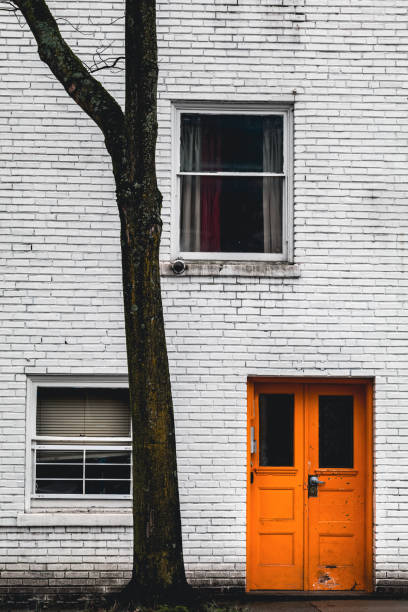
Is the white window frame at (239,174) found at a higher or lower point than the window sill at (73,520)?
higher

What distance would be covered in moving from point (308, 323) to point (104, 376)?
2203mm

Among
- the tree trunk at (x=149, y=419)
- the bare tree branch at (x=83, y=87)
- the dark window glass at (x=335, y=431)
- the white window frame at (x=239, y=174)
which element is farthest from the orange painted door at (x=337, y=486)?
the bare tree branch at (x=83, y=87)

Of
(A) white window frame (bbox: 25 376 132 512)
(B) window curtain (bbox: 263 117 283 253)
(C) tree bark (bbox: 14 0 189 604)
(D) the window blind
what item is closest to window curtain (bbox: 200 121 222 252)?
(B) window curtain (bbox: 263 117 283 253)

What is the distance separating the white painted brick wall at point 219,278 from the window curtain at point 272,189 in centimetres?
29

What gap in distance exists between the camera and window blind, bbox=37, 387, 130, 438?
8578 mm

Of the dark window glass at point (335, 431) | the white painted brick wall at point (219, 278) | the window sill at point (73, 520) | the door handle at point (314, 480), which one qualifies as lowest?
the window sill at point (73, 520)

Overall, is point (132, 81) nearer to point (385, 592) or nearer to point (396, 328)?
point (396, 328)

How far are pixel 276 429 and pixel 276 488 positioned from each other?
616 millimetres

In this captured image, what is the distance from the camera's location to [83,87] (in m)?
6.49

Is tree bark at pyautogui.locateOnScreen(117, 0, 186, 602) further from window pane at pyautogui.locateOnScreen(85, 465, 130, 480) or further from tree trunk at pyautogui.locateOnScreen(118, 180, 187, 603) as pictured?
window pane at pyautogui.locateOnScreen(85, 465, 130, 480)

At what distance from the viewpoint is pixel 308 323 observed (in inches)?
334

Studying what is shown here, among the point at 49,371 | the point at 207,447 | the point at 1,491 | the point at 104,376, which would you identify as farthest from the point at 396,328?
the point at 1,491

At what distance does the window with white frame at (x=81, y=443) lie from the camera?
851cm

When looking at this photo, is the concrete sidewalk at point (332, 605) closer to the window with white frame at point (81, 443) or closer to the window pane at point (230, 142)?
the window with white frame at point (81, 443)
